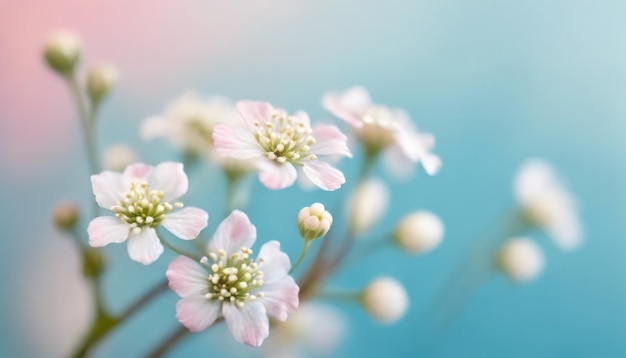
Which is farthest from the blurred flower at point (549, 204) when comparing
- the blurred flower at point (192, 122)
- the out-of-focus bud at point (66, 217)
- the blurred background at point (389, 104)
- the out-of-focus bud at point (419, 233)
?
the out-of-focus bud at point (66, 217)

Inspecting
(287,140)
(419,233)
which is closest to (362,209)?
(419,233)

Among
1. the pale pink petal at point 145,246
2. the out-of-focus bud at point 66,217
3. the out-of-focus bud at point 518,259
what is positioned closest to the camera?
the pale pink petal at point 145,246

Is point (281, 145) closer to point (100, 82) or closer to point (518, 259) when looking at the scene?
point (100, 82)

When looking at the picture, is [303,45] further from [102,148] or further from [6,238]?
[6,238]

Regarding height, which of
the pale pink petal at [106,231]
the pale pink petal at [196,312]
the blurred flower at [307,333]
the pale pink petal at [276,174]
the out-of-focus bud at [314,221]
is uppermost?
the pale pink petal at [276,174]

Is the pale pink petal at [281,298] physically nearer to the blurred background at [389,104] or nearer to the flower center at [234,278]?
the flower center at [234,278]

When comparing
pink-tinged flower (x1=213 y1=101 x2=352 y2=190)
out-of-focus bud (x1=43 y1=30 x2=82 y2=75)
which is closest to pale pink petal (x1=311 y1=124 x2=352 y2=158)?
pink-tinged flower (x1=213 y1=101 x2=352 y2=190)
